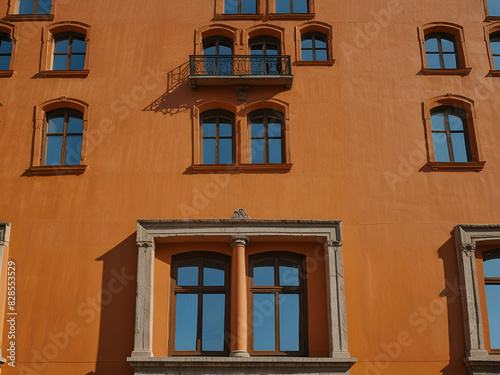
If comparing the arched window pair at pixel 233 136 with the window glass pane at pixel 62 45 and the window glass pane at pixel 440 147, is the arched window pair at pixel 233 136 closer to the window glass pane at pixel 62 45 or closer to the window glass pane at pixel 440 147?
the window glass pane at pixel 440 147

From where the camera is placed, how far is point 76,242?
1745 cm

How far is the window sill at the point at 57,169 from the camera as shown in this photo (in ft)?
59.7

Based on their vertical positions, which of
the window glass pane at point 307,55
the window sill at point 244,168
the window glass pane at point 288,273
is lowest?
the window glass pane at point 288,273

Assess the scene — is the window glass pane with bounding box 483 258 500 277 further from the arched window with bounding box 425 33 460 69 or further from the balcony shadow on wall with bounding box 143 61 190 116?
the balcony shadow on wall with bounding box 143 61 190 116

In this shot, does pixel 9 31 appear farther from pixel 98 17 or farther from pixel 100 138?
pixel 100 138

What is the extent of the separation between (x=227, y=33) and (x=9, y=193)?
7.25 m

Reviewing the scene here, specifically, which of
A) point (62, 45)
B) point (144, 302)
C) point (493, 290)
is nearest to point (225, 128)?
point (144, 302)

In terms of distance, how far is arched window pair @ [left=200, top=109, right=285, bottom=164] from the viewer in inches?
736

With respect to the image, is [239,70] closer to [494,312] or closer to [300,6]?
[300,6]

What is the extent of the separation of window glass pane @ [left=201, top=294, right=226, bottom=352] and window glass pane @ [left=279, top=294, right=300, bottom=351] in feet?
4.51

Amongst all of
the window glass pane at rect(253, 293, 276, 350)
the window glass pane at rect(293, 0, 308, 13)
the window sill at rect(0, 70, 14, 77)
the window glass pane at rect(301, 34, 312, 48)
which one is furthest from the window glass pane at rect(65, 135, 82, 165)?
the window glass pane at rect(293, 0, 308, 13)

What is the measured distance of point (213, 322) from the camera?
55.5ft

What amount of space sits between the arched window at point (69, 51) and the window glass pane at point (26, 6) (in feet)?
3.94

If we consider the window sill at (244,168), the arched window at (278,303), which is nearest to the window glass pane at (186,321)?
the arched window at (278,303)
